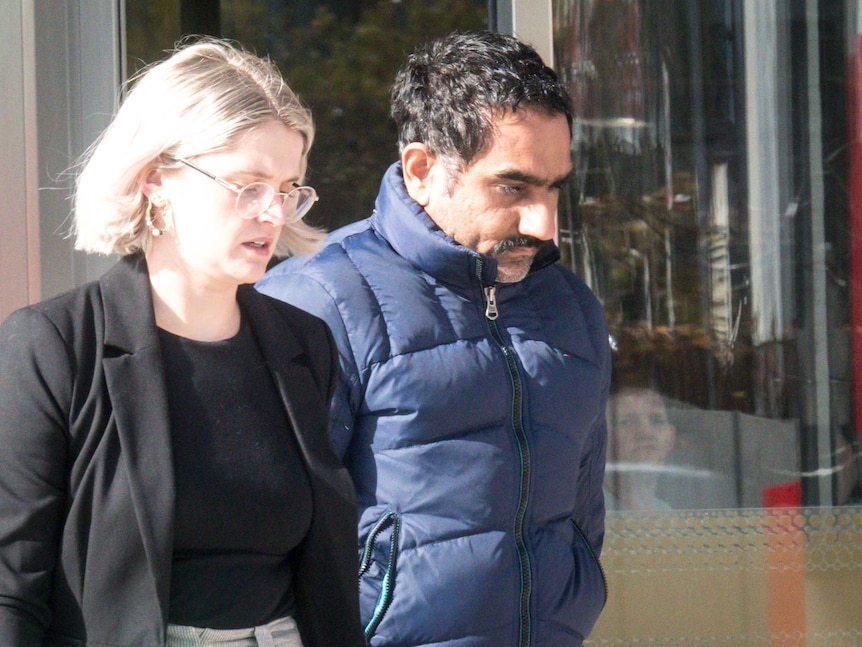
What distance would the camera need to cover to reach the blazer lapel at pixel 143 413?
62.7 inches

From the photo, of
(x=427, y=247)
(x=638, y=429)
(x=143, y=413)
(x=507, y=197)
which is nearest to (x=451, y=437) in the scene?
(x=427, y=247)

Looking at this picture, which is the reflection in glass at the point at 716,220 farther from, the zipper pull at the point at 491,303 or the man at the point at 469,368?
the zipper pull at the point at 491,303

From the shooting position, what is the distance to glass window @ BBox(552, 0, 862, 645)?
3.28 meters

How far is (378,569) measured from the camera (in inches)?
86.6

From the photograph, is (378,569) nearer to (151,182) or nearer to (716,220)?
(151,182)

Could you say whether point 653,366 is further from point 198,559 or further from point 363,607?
point 198,559

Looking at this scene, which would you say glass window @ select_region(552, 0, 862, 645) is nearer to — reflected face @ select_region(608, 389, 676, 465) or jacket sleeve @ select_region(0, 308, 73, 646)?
reflected face @ select_region(608, 389, 676, 465)

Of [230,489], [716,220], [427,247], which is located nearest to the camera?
[230,489]

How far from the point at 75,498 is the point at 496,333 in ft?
3.26

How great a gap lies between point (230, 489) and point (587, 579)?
95cm

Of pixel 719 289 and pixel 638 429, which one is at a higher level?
pixel 719 289

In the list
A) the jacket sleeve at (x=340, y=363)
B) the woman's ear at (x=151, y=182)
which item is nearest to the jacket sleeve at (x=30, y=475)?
the woman's ear at (x=151, y=182)

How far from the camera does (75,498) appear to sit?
1.60 metres

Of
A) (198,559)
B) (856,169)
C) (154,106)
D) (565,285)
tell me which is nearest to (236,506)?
(198,559)
